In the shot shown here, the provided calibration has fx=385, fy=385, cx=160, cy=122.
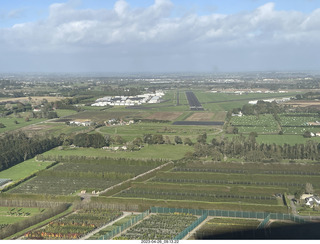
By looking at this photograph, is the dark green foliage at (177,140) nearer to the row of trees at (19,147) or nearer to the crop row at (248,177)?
the crop row at (248,177)

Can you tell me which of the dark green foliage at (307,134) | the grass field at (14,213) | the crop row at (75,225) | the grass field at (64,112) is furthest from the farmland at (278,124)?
the grass field at (14,213)

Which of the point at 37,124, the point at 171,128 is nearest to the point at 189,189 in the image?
the point at 171,128

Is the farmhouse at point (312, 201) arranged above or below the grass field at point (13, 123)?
below

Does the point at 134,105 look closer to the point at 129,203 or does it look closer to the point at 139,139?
the point at 139,139

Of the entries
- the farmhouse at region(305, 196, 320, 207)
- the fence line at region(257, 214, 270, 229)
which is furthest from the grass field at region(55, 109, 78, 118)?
the fence line at region(257, 214, 270, 229)

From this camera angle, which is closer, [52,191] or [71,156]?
[52,191]

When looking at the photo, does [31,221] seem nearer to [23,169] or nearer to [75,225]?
[75,225]

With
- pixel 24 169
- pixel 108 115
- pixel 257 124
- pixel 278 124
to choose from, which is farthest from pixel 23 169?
pixel 278 124
